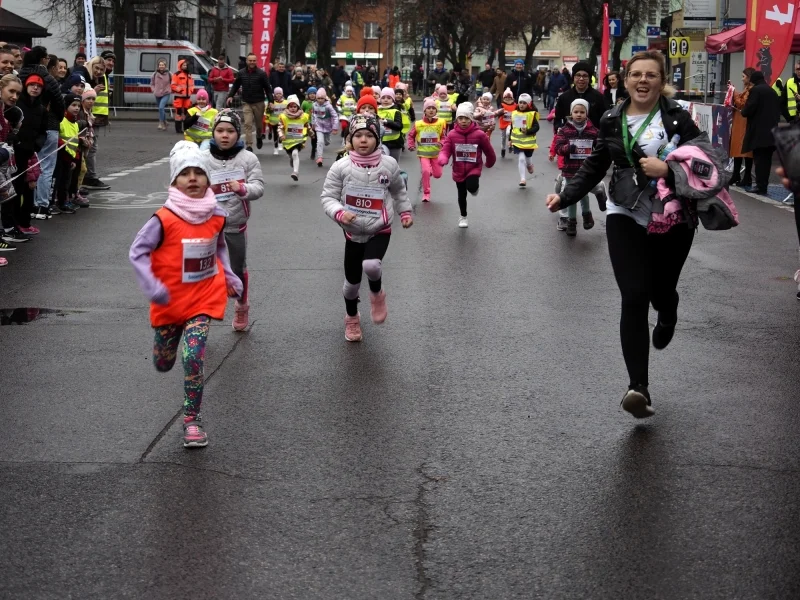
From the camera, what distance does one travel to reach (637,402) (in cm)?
643

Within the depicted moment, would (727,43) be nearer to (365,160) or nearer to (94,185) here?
(94,185)

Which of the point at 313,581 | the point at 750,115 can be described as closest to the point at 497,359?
the point at 313,581

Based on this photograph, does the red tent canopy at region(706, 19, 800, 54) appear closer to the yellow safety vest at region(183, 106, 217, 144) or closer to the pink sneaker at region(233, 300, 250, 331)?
the yellow safety vest at region(183, 106, 217, 144)

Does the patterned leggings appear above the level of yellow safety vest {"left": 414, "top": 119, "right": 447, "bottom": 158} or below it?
below

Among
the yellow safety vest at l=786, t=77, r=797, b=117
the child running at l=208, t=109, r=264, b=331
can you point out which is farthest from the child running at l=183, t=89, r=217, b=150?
the child running at l=208, t=109, r=264, b=331

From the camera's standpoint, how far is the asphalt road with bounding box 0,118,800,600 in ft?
15.0

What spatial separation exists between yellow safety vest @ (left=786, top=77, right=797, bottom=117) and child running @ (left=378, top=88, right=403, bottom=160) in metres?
6.39

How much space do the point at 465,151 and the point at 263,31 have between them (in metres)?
25.0

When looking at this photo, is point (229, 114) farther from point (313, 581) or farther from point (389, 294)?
point (313, 581)

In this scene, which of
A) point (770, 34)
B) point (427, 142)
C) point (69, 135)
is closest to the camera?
point (69, 135)

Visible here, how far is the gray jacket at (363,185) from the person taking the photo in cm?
885

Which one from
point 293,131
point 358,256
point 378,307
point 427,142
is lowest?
point 378,307

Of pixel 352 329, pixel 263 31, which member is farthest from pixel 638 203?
pixel 263 31

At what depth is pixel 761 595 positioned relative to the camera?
14.2 ft
